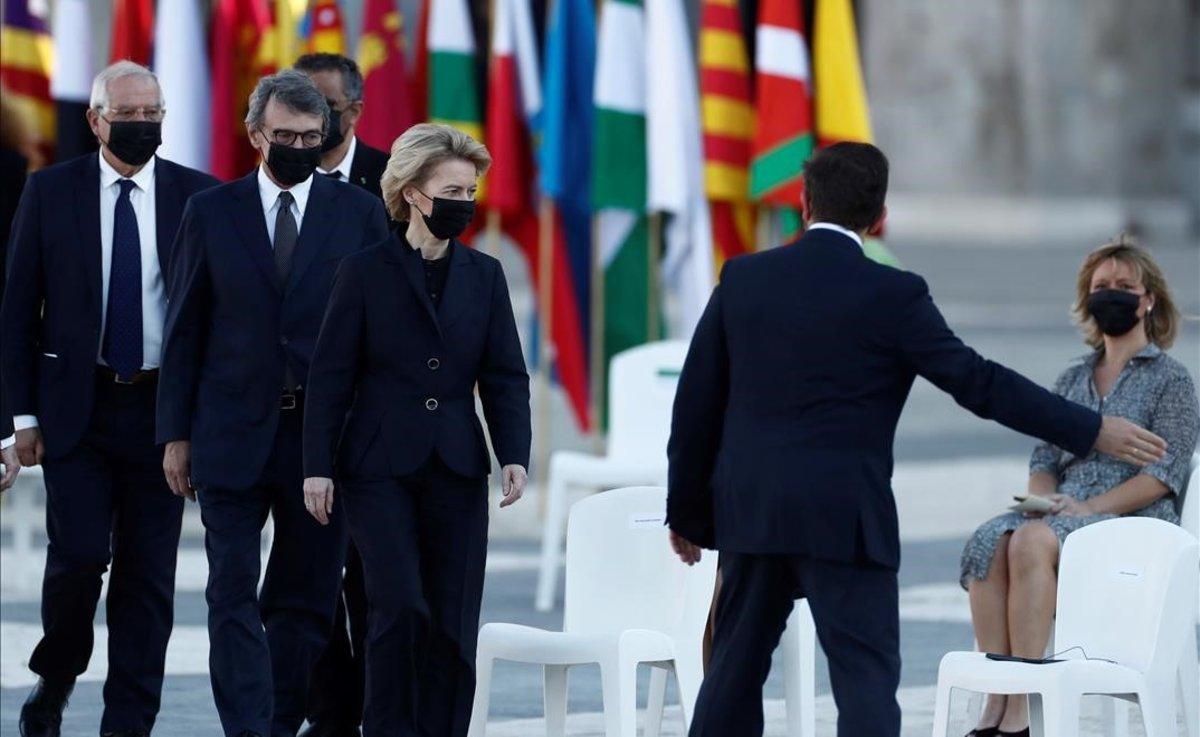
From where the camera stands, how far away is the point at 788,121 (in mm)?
11125

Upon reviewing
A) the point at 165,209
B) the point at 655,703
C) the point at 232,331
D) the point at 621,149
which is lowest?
the point at 655,703

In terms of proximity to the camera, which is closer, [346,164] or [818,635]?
[818,635]

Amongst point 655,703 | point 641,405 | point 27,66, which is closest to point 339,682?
point 655,703

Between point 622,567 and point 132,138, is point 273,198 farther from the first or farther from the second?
point 622,567

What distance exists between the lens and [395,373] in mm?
5836

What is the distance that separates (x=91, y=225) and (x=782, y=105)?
201 inches

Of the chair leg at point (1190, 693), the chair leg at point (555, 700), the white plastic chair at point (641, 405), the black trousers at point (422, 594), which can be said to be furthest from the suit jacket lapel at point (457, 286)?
the white plastic chair at point (641, 405)

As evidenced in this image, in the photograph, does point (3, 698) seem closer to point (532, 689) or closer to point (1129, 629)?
point (532, 689)

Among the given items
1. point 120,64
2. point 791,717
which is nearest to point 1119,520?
point 791,717

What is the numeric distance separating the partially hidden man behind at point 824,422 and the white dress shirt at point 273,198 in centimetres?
146

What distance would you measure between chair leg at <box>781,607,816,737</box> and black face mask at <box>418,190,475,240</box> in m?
1.33

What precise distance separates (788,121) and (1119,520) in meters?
5.23

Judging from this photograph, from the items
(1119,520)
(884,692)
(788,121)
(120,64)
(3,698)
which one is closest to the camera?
(884,692)

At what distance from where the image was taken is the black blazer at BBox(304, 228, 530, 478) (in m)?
5.79
